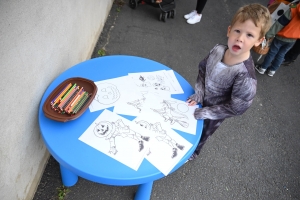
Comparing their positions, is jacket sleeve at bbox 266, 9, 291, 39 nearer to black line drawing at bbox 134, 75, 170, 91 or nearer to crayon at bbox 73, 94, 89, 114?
black line drawing at bbox 134, 75, 170, 91

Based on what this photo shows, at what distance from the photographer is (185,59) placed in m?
2.99

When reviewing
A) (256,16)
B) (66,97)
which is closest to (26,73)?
(66,97)

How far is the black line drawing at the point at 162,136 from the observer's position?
1.22 meters

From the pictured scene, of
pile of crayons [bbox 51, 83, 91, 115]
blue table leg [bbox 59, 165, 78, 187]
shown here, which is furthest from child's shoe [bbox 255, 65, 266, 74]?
blue table leg [bbox 59, 165, 78, 187]

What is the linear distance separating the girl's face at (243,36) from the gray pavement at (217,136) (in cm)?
114

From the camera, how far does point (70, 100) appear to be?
4.41ft

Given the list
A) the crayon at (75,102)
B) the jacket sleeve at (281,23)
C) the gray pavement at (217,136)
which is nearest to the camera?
the crayon at (75,102)

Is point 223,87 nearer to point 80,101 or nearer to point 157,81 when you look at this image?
point 157,81

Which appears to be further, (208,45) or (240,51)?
(208,45)

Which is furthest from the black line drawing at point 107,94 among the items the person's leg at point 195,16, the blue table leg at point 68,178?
the person's leg at point 195,16

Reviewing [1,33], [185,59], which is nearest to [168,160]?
[1,33]

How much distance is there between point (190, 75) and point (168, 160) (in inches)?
69.6

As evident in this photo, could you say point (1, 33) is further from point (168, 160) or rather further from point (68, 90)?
point (168, 160)

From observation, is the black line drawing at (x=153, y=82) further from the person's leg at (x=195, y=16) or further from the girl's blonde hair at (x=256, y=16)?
the person's leg at (x=195, y=16)
